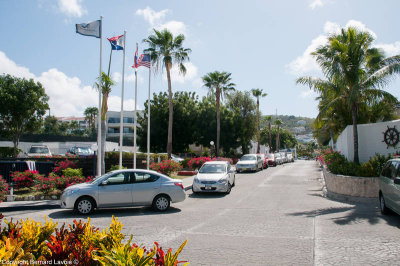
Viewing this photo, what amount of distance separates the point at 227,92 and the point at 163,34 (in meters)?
13.8

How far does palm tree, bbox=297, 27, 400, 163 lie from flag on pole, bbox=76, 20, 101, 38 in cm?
1033

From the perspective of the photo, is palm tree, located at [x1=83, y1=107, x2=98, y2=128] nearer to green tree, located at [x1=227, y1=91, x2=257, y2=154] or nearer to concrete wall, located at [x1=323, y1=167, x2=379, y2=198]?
green tree, located at [x1=227, y1=91, x2=257, y2=154]

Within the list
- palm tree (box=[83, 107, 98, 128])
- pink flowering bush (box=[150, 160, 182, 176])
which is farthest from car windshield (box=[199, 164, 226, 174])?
palm tree (box=[83, 107, 98, 128])

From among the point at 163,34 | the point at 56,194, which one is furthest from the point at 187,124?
the point at 56,194

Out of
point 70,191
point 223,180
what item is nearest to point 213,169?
point 223,180

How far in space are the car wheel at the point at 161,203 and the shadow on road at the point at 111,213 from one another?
0.16 metres

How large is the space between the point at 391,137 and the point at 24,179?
16.3m

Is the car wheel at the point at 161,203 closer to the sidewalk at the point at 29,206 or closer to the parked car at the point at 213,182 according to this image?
the sidewalk at the point at 29,206

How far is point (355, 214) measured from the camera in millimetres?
9695

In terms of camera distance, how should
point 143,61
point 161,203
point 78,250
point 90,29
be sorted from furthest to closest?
1. point 143,61
2. point 90,29
3. point 161,203
4. point 78,250

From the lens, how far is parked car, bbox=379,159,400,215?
807 centimetres

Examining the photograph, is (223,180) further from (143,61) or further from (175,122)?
(175,122)

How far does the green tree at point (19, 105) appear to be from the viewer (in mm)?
30312

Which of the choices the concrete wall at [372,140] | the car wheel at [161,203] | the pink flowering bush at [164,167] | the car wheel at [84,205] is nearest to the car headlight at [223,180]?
the car wheel at [161,203]
